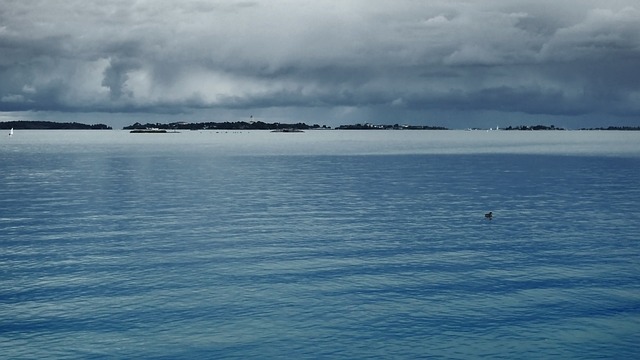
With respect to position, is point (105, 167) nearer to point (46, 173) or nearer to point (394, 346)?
point (46, 173)

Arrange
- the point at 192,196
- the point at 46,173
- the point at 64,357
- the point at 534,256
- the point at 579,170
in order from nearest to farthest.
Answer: the point at 64,357 → the point at 534,256 → the point at 192,196 → the point at 46,173 → the point at 579,170

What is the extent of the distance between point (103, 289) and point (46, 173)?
97309 millimetres

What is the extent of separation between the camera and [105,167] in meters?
148

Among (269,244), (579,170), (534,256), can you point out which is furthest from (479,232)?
(579,170)

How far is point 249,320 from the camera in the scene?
110 ft

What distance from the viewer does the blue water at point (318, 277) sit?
30375 mm

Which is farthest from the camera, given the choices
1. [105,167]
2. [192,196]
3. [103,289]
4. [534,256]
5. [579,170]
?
[105,167]

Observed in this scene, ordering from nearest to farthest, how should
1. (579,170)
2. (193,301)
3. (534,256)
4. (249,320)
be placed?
(249,320) → (193,301) → (534,256) → (579,170)

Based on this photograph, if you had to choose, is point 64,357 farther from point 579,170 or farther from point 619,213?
point 579,170

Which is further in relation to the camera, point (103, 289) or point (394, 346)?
point (103, 289)

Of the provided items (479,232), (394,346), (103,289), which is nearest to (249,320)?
(394,346)

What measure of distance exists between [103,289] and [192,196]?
163 ft

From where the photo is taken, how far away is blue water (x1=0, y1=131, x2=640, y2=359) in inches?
1196

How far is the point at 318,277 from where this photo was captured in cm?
4197
